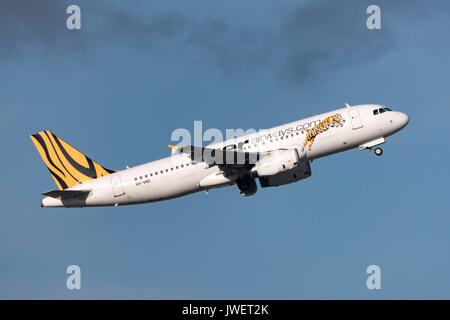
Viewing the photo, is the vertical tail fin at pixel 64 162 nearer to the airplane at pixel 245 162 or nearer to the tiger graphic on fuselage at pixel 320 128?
the airplane at pixel 245 162

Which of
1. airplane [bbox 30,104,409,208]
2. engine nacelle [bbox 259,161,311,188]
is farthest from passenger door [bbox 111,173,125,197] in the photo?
engine nacelle [bbox 259,161,311,188]

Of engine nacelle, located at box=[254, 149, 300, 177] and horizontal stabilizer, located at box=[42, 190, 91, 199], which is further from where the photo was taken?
horizontal stabilizer, located at box=[42, 190, 91, 199]

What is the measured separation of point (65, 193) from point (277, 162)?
20.5 m

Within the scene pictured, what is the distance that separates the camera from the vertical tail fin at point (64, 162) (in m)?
78.0

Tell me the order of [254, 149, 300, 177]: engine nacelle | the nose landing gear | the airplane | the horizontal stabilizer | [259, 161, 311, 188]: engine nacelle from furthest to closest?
[259, 161, 311, 188]: engine nacelle → the horizontal stabilizer → the nose landing gear → the airplane → [254, 149, 300, 177]: engine nacelle

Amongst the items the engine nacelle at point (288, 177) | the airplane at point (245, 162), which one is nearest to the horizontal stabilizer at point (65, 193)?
the airplane at point (245, 162)

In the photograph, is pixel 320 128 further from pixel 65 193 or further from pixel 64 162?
pixel 64 162

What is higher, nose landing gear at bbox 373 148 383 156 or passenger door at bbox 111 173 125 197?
nose landing gear at bbox 373 148 383 156

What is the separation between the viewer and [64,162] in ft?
261

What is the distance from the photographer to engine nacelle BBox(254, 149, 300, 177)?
69.2 meters

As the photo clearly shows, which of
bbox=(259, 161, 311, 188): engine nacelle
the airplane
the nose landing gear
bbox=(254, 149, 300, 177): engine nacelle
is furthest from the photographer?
bbox=(259, 161, 311, 188): engine nacelle

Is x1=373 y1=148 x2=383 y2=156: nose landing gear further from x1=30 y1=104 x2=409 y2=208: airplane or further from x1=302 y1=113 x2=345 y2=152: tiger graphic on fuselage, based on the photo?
x1=302 y1=113 x2=345 y2=152: tiger graphic on fuselage

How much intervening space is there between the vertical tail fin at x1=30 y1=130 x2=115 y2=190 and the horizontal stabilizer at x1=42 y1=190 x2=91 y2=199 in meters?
2.64

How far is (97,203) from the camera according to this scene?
246 feet
